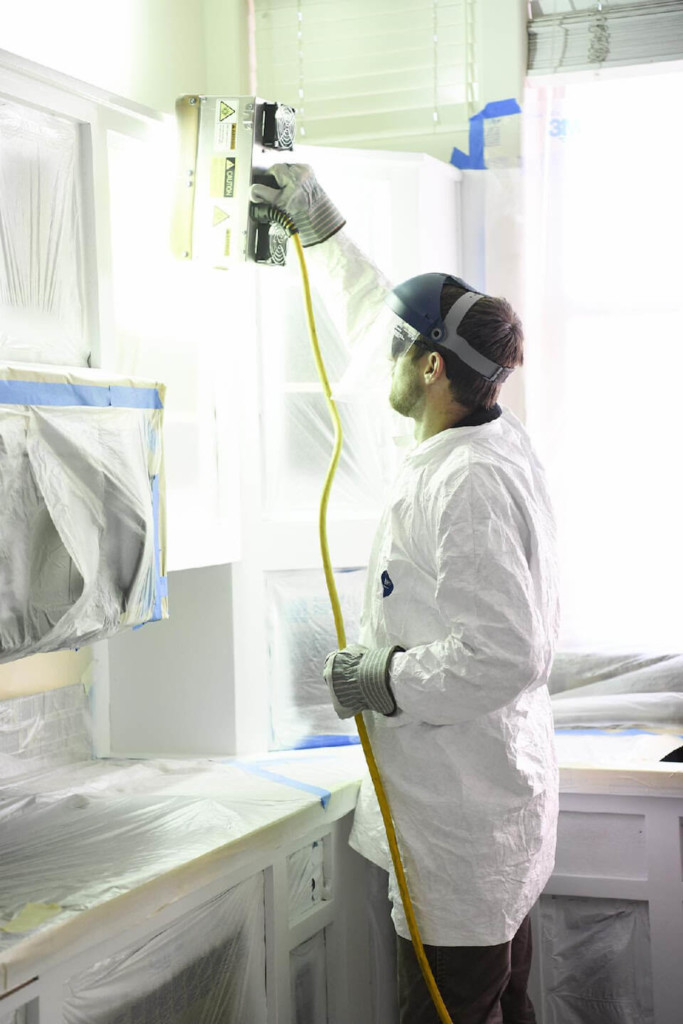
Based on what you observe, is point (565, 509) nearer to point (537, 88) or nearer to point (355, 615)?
point (355, 615)

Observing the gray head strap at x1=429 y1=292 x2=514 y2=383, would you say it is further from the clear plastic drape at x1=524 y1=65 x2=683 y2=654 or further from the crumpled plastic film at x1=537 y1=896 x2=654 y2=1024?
the crumpled plastic film at x1=537 y1=896 x2=654 y2=1024

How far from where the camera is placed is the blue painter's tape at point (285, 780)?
6.67 feet

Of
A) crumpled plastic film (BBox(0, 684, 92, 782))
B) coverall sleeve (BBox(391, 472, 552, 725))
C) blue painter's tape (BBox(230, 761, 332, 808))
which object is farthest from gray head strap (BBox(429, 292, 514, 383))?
crumpled plastic film (BBox(0, 684, 92, 782))

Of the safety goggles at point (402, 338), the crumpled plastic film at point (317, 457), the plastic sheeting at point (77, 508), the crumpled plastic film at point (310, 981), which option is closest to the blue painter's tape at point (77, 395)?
the plastic sheeting at point (77, 508)

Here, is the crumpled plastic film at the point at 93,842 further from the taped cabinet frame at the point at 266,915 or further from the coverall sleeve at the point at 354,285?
the coverall sleeve at the point at 354,285

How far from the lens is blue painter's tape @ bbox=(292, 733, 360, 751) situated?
7.95ft

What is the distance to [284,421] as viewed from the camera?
2385 millimetres

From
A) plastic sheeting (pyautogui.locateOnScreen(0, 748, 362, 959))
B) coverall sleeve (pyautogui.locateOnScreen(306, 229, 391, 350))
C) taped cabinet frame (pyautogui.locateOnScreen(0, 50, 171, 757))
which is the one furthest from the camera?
coverall sleeve (pyautogui.locateOnScreen(306, 229, 391, 350))

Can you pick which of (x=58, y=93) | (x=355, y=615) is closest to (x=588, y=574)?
(x=355, y=615)

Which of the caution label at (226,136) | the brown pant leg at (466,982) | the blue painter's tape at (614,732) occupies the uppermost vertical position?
the caution label at (226,136)

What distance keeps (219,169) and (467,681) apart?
40.5 inches

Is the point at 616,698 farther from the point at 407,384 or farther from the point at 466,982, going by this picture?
the point at 407,384

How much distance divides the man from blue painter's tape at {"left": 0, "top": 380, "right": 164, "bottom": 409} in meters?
0.47

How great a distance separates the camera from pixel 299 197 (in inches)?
79.2
